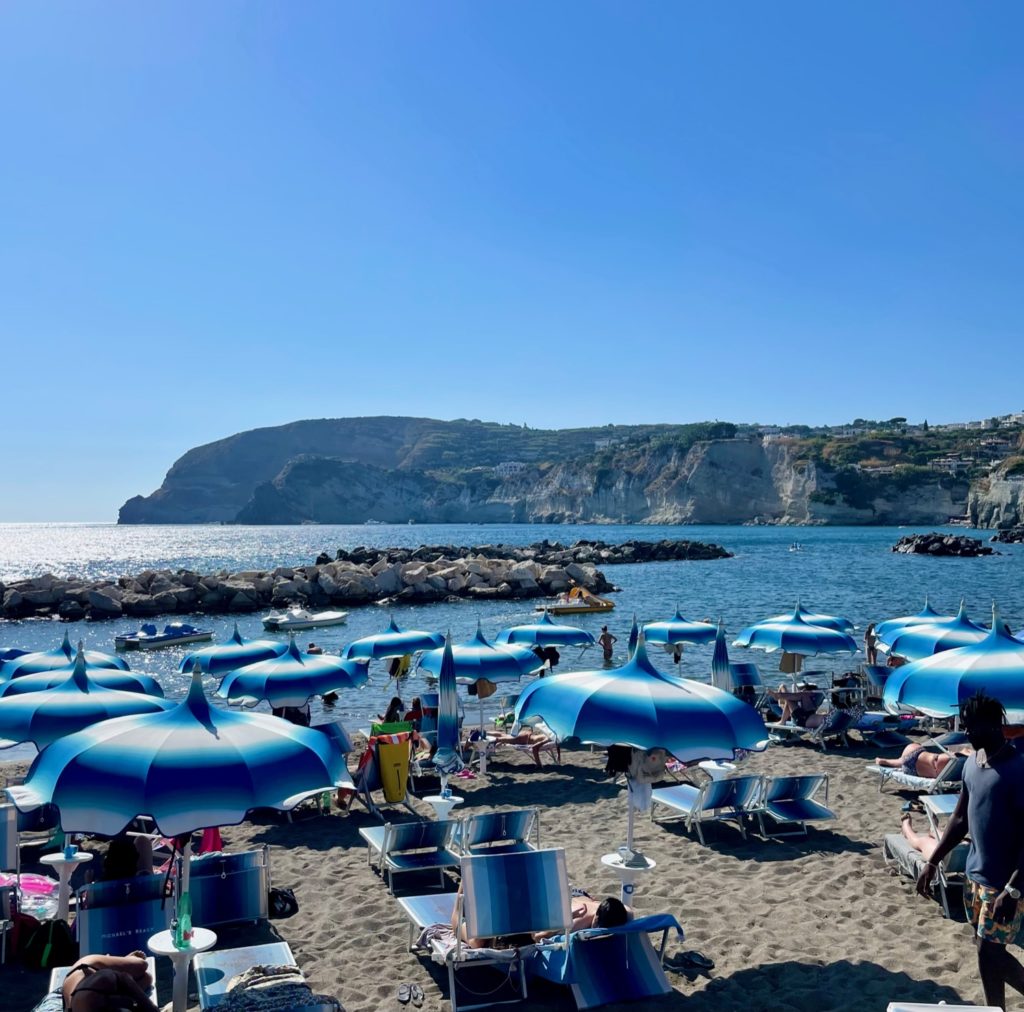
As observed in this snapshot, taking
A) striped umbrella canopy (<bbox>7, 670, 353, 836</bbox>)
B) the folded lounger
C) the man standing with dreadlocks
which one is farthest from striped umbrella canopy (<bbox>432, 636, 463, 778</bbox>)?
the man standing with dreadlocks

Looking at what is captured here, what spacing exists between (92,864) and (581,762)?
23.4 ft

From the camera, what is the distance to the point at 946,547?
2926 inches

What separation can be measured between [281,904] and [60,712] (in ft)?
7.65

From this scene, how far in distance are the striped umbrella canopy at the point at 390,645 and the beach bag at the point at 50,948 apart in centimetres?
793

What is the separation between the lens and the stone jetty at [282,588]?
4269 centimetres

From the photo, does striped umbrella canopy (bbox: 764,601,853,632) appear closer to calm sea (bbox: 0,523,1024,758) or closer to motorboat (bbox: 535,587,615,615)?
calm sea (bbox: 0,523,1024,758)

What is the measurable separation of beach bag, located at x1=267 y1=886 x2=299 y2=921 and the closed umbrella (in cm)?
261

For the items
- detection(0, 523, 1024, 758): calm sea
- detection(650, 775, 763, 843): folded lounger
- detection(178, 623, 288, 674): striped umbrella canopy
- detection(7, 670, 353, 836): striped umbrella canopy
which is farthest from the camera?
detection(0, 523, 1024, 758): calm sea

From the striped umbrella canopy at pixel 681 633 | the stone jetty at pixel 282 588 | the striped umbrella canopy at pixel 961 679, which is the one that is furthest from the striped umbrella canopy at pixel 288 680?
the stone jetty at pixel 282 588

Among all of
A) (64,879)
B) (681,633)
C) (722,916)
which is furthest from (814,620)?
(64,879)

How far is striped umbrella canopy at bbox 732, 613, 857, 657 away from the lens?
1421 centimetres

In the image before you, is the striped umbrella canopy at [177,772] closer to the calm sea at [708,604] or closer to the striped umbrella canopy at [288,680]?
the striped umbrella canopy at [288,680]

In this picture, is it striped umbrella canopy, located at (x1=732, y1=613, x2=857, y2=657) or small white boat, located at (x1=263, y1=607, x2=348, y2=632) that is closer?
striped umbrella canopy, located at (x1=732, y1=613, x2=857, y2=657)

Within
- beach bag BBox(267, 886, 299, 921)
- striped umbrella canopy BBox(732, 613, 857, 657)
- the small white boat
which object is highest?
striped umbrella canopy BBox(732, 613, 857, 657)
